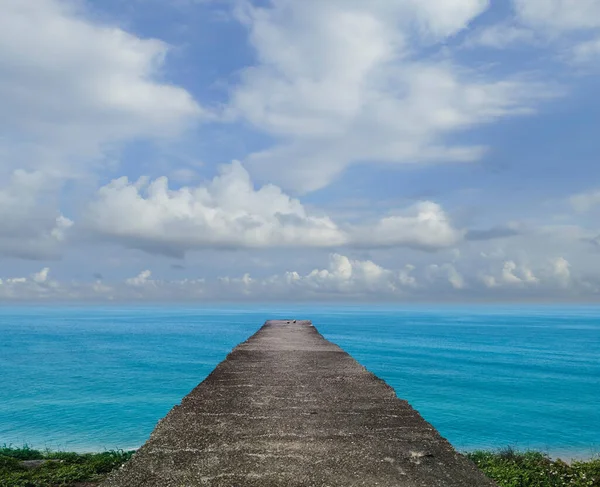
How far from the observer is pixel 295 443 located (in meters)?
4.76

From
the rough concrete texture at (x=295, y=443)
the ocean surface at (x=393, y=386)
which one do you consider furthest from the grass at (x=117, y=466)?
the ocean surface at (x=393, y=386)

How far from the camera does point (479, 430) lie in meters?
28.6

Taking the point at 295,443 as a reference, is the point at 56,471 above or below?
below

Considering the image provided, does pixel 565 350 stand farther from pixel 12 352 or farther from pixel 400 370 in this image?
pixel 12 352

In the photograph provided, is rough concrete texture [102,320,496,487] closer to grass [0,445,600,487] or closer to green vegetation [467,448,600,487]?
grass [0,445,600,487]

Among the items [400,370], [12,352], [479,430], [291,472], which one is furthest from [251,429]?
[12,352]

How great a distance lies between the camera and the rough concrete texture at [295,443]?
3.98 meters

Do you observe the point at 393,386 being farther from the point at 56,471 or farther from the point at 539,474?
the point at 56,471

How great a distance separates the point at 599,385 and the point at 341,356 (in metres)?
43.5

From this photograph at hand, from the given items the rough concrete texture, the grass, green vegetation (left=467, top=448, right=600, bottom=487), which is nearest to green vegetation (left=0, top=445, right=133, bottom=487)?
the grass

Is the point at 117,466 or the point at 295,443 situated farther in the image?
the point at 117,466

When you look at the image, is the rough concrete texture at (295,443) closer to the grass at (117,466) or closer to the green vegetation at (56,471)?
the green vegetation at (56,471)

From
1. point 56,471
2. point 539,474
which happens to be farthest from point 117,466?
point 539,474

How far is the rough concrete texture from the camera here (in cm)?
398
